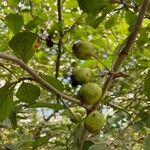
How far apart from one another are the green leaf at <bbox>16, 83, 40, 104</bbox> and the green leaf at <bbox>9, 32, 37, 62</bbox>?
191mm

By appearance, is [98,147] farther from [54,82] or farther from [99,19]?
[99,19]

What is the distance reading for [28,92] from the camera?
1366mm

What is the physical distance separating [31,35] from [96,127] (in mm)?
351

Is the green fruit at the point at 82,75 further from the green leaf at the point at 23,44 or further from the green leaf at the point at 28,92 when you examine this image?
the green leaf at the point at 23,44

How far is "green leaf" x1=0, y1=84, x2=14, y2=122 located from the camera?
1.23 meters

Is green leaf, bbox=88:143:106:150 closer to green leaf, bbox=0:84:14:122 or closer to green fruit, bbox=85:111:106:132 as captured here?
green fruit, bbox=85:111:106:132

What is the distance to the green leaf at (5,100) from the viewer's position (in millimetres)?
1229

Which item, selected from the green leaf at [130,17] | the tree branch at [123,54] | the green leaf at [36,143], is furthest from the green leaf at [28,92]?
the green leaf at [130,17]

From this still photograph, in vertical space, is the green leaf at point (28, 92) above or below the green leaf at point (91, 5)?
below

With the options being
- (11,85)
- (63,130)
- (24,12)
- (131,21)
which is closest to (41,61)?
(24,12)

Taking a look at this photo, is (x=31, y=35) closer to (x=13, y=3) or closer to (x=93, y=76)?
(x=93, y=76)

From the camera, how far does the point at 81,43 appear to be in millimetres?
1478

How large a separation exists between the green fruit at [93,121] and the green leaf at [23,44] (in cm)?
28

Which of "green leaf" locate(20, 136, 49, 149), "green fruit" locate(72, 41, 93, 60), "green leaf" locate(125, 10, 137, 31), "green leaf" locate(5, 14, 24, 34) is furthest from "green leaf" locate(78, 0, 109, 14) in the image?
"green leaf" locate(20, 136, 49, 149)
